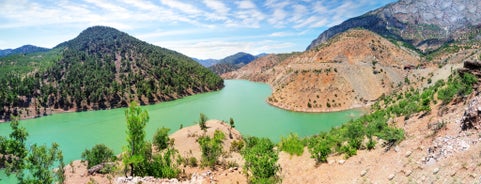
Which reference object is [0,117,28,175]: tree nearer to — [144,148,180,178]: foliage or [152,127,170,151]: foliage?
[144,148,180,178]: foliage

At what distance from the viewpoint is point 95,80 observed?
346 feet

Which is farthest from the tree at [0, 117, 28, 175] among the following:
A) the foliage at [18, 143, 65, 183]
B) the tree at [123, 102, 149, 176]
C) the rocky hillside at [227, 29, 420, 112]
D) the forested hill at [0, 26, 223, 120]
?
the forested hill at [0, 26, 223, 120]

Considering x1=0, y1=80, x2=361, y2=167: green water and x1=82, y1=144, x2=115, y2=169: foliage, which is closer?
x1=82, y1=144, x2=115, y2=169: foliage

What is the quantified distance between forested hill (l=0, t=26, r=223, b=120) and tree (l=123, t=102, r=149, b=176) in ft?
261

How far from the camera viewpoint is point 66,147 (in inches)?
1877

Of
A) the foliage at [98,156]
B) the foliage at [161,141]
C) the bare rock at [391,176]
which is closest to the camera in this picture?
the bare rock at [391,176]

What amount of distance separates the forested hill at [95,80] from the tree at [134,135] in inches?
3126

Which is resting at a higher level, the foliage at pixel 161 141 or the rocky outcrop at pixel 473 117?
the rocky outcrop at pixel 473 117

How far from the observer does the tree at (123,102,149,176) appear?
70.3ft

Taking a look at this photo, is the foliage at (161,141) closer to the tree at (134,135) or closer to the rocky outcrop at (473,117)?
the tree at (134,135)

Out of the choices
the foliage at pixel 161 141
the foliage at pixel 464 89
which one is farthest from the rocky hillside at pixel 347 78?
the foliage at pixel 464 89

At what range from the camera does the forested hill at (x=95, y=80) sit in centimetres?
9150

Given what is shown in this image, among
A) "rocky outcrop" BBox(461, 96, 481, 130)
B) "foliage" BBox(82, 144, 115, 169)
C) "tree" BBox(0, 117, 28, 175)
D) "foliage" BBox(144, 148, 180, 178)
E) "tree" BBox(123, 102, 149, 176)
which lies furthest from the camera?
"foliage" BBox(82, 144, 115, 169)

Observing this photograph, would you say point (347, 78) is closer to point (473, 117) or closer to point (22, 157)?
point (473, 117)
